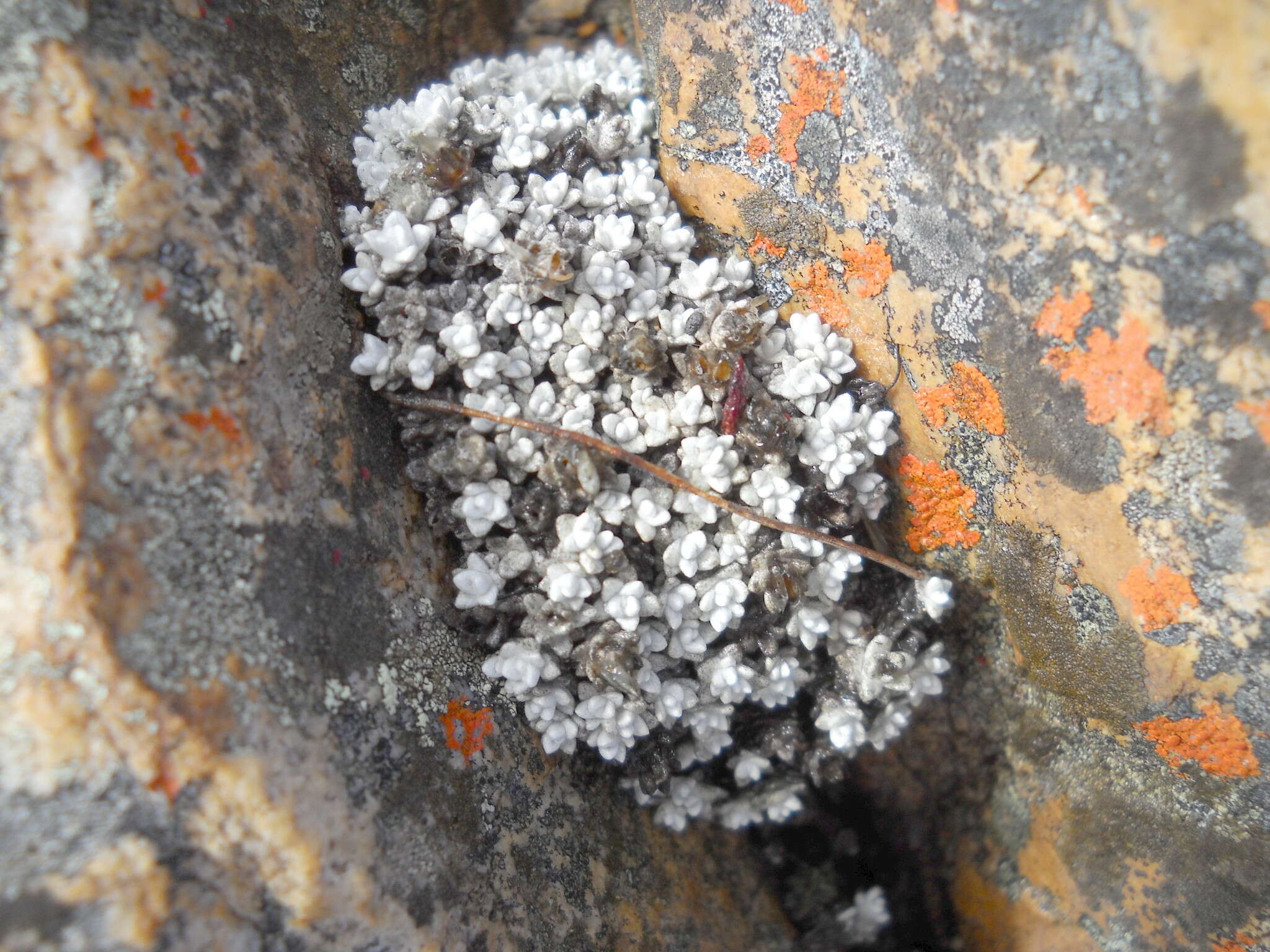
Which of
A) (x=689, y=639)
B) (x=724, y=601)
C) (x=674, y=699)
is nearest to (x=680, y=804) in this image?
(x=674, y=699)

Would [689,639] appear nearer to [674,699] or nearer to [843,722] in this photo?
[674,699]

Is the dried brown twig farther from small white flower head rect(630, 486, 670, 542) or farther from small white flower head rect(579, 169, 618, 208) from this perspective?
small white flower head rect(579, 169, 618, 208)

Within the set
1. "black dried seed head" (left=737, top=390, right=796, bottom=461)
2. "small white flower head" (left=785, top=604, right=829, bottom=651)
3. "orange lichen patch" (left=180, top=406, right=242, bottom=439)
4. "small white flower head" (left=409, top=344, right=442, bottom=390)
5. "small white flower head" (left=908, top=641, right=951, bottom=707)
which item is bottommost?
"small white flower head" (left=908, top=641, right=951, bottom=707)

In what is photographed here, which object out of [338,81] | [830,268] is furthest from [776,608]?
[338,81]

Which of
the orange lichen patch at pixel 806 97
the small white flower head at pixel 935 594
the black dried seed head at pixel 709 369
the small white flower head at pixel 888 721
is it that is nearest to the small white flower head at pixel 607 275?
the black dried seed head at pixel 709 369

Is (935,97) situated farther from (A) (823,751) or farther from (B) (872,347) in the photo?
(A) (823,751)

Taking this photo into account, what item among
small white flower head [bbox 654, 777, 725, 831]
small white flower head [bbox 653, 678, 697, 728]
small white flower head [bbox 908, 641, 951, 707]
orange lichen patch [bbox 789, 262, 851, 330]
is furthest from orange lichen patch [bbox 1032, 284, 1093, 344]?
small white flower head [bbox 654, 777, 725, 831]
